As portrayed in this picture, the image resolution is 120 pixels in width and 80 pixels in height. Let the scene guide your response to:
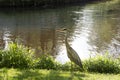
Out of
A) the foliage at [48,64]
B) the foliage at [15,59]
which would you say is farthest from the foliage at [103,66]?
the foliage at [15,59]

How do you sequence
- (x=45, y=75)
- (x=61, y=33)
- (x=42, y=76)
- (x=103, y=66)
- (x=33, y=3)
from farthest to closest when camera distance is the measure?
(x=33, y=3) < (x=61, y=33) < (x=103, y=66) < (x=45, y=75) < (x=42, y=76)

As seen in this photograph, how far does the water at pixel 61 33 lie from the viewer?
2192 cm

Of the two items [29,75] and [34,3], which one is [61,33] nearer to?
[29,75]

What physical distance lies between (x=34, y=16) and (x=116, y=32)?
43.4 feet

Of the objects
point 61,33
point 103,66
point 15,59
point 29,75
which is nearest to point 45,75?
point 29,75

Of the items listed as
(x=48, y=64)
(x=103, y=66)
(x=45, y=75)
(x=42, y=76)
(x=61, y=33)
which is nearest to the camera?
(x=42, y=76)

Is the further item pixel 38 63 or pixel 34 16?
pixel 34 16

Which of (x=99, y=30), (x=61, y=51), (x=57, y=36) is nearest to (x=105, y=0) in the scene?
(x=99, y=30)

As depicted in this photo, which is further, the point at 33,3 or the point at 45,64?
the point at 33,3

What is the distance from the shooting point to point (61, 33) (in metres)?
27.8

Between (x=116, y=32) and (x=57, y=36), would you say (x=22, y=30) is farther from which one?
(x=116, y=32)

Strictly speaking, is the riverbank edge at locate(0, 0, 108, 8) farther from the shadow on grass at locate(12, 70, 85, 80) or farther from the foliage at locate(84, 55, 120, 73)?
the shadow on grass at locate(12, 70, 85, 80)

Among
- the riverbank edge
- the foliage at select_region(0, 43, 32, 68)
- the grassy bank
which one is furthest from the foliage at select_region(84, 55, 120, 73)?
the grassy bank

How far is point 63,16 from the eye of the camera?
3847 centimetres
